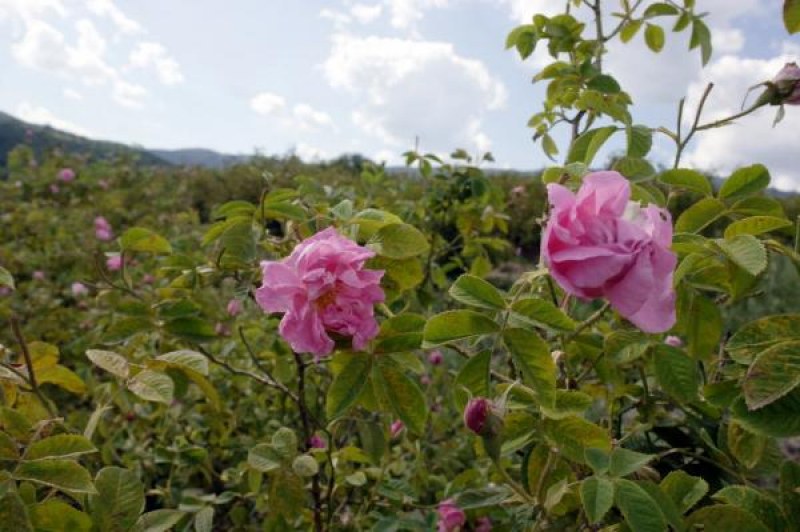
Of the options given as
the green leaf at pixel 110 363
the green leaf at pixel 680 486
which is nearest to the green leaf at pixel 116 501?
the green leaf at pixel 110 363

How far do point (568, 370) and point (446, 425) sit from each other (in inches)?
Result: 47.4

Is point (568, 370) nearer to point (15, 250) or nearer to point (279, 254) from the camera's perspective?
point (279, 254)

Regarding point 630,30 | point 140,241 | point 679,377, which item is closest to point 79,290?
point 140,241

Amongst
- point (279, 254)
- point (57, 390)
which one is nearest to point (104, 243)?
point (57, 390)

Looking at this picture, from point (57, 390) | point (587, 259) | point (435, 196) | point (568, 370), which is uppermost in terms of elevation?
point (435, 196)

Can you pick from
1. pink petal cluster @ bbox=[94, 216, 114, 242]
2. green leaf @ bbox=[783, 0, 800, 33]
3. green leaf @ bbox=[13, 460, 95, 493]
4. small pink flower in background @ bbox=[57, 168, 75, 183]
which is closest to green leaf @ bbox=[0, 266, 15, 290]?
green leaf @ bbox=[13, 460, 95, 493]

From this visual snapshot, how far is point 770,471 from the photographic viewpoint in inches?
31.2

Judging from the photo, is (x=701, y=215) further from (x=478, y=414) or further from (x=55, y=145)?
(x=55, y=145)

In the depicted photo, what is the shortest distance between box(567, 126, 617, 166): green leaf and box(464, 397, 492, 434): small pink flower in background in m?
0.38

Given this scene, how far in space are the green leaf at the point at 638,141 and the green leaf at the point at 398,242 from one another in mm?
357

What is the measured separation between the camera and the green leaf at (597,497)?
61 cm

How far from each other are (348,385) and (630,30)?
0.98 m

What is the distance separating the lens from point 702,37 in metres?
1.21

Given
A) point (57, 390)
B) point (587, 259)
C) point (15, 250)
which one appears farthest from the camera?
point (15, 250)
